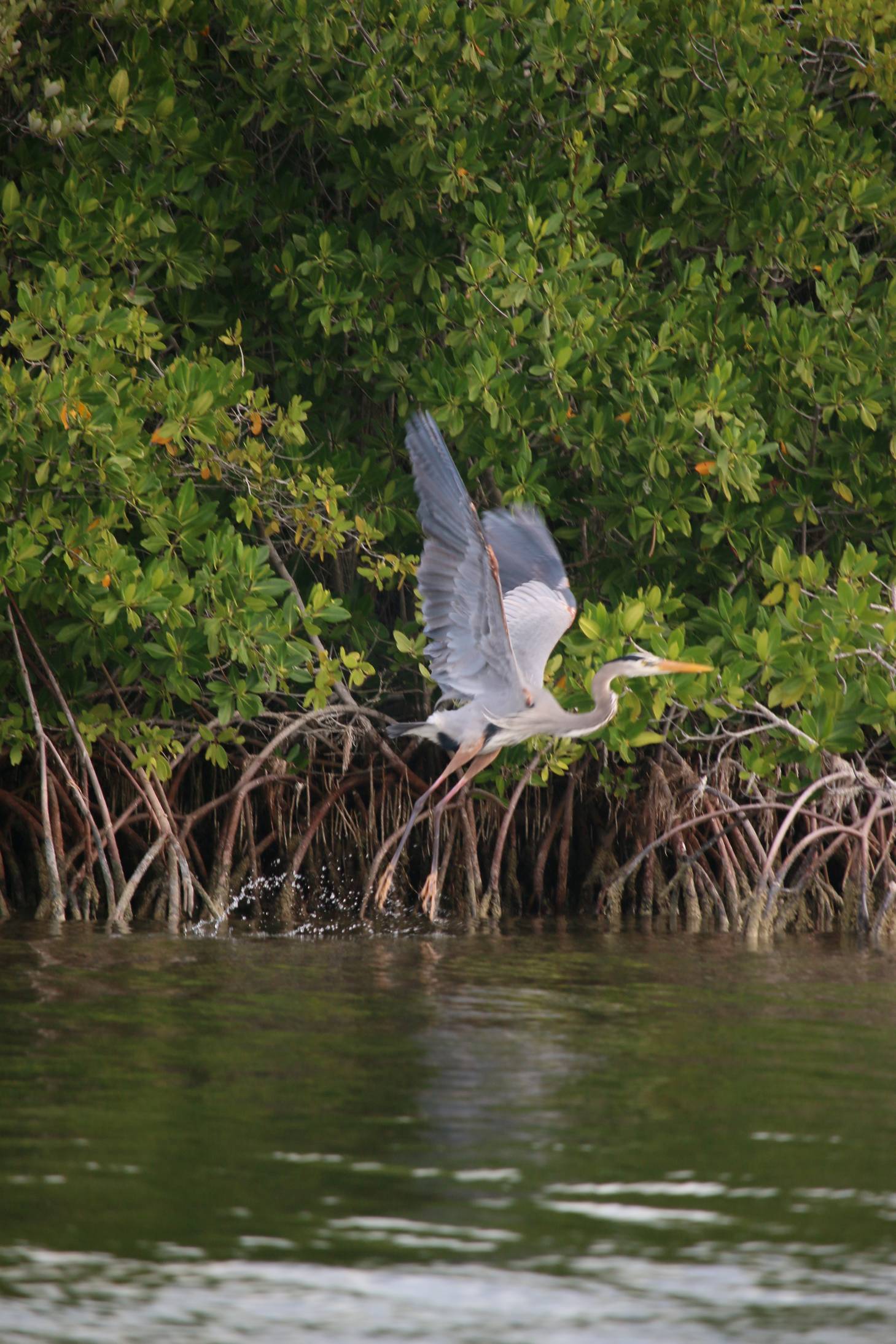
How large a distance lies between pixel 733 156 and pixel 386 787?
3641 mm

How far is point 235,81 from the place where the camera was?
9.62 meters

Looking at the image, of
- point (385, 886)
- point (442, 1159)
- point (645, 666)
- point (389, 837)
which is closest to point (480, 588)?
point (645, 666)

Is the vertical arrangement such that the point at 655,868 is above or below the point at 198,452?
below

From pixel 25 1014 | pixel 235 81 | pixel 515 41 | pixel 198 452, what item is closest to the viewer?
pixel 25 1014

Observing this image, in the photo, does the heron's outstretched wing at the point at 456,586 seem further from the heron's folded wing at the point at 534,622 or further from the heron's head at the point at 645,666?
the heron's head at the point at 645,666

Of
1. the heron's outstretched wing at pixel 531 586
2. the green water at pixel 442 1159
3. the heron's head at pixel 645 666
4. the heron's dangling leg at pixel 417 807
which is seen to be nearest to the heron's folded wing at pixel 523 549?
the heron's outstretched wing at pixel 531 586

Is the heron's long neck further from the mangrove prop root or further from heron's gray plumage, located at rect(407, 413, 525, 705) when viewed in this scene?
the mangrove prop root

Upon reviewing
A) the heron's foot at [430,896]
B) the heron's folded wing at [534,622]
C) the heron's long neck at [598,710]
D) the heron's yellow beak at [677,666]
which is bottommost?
the heron's foot at [430,896]

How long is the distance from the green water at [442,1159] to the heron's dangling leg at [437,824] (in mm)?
1415

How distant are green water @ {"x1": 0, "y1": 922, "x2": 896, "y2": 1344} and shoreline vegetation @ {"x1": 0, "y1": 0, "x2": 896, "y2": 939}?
1.88m

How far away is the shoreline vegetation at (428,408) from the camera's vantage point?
8.36 m

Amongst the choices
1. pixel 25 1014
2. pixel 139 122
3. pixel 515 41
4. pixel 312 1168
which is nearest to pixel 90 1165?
pixel 312 1168

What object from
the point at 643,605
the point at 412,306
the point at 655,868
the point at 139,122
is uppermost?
the point at 139,122

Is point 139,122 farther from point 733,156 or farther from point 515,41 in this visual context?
point 733,156
